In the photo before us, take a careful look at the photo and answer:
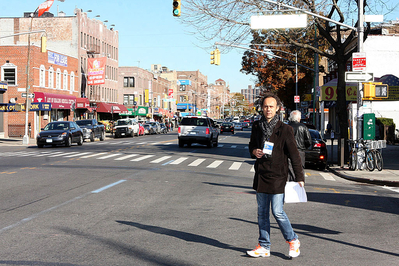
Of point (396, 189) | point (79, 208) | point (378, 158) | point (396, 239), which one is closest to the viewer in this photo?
point (396, 239)

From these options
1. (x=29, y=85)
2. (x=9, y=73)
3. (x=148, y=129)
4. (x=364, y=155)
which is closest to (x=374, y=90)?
(x=364, y=155)

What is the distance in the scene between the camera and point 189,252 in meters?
6.34

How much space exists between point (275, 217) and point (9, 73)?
4811 centimetres

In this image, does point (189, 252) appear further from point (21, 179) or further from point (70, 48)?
point (70, 48)

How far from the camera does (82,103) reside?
5875 centimetres

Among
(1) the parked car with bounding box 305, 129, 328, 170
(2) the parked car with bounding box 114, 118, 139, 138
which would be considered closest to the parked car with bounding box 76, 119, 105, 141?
(2) the parked car with bounding box 114, 118, 139, 138

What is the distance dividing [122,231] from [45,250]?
1452 mm

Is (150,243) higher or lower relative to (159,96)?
lower

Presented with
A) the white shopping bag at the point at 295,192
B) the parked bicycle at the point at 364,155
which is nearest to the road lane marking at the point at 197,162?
the parked bicycle at the point at 364,155

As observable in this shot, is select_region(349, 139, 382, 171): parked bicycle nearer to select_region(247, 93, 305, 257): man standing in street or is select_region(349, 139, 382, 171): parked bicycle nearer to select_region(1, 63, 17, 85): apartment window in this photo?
select_region(247, 93, 305, 257): man standing in street

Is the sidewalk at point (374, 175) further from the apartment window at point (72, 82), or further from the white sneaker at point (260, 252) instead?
the apartment window at point (72, 82)

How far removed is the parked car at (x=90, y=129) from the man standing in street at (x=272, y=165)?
115 ft

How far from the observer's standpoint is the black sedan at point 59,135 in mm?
29109

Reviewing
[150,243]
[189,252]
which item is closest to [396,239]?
[189,252]
